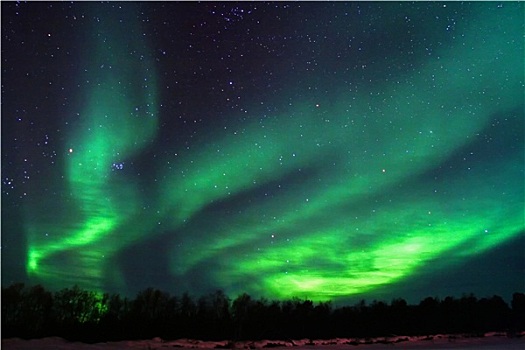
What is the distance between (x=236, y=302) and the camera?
54.7 feet

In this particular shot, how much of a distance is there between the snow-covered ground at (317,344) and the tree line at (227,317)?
0.71 metres

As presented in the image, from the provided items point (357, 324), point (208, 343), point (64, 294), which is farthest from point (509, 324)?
point (64, 294)

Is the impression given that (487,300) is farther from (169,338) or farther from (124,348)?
(124,348)

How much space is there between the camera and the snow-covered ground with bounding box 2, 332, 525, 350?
11.6 metres

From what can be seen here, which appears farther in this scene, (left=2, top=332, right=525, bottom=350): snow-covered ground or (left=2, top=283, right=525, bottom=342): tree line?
(left=2, top=283, right=525, bottom=342): tree line

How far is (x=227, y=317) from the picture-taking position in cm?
1620

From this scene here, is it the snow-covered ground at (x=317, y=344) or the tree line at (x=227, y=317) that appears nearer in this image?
the snow-covered ground at (x=317, y=344)

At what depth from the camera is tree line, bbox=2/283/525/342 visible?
13.6 meters

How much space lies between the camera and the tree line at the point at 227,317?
44.8 feet

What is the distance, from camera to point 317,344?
14.8 m

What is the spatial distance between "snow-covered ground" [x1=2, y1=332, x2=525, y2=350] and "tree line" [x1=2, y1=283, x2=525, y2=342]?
71 centimetres

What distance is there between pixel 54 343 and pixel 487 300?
15.3 metres

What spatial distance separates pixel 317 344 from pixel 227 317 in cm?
295

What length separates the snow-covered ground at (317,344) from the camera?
1159cm
